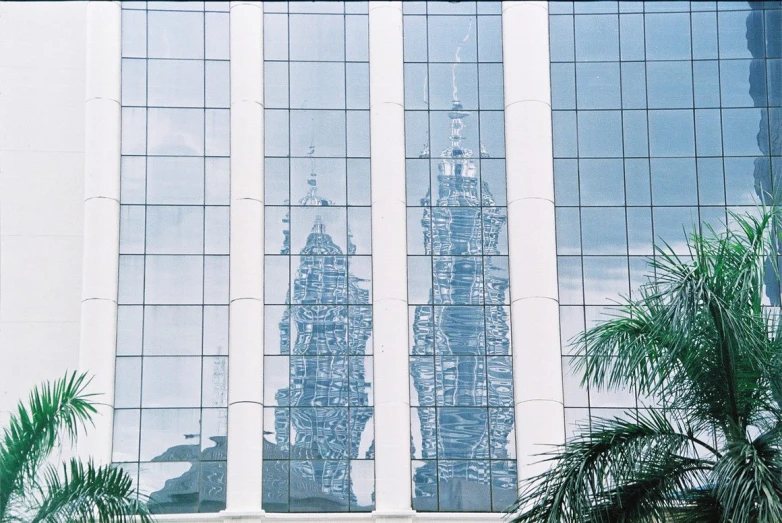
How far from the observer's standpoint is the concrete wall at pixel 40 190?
29.8 metres

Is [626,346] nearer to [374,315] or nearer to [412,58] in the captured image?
[374,315]

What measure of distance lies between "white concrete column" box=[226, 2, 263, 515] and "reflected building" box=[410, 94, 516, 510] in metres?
3.48

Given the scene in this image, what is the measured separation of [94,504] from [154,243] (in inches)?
404

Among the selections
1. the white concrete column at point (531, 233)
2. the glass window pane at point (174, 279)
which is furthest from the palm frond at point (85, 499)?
the white concrete column at point (531, 233)

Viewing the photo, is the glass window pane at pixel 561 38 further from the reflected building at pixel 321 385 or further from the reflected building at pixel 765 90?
the reflected building at pixel 321 385

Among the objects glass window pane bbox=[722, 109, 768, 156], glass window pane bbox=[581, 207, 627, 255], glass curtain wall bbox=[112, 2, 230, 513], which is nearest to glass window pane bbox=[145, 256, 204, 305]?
glass curtain wall bbox=[112, 2, 230, 513]

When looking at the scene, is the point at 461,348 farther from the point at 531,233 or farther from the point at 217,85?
the point at 217,85

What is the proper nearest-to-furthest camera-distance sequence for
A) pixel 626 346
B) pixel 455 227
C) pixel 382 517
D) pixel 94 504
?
1. pixel 626 346
2. pixel 94 504
3. pixel 382 517
4. pixel 455 227

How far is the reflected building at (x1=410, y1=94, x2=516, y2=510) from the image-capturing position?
2884cm

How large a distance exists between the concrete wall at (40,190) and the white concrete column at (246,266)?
3.70 metres

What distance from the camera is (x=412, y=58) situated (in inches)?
1210

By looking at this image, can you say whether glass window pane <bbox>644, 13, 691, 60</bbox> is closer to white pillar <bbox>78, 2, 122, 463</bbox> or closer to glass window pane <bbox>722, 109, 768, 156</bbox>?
glass window pane <bbox>722, 109, 768, 156</bbox>

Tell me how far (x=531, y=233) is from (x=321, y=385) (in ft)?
18.6

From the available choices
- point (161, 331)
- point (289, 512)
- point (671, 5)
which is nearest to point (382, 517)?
point (289, 512)
